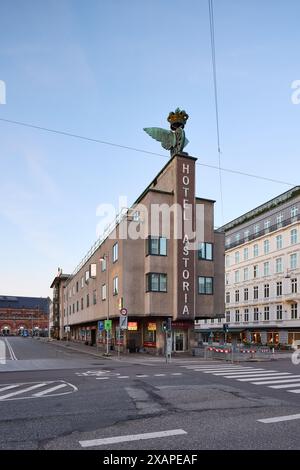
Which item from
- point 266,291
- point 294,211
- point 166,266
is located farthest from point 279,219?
point 166,266

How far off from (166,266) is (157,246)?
6.43 feet

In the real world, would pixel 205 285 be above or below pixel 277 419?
above

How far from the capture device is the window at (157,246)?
38.3 metres

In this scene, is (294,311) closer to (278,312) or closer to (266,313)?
(278,312)

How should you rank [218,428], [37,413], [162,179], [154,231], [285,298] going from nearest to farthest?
[218,428] → [37,413] → [154,231] → [162,179] → [285,298]

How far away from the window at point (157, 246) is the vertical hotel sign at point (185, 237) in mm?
1313

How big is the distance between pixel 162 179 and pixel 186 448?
36.5m

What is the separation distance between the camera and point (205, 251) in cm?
4106

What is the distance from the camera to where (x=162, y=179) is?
43.2m

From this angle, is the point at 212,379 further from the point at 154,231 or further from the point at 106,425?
the point at 154,231

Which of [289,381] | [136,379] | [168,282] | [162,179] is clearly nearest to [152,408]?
[136,379]

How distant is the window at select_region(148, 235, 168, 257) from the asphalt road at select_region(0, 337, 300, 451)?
67.5ft

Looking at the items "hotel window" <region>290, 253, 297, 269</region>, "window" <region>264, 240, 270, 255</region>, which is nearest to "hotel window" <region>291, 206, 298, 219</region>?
"hotel window" <region>290, 253, 297, 269</region>

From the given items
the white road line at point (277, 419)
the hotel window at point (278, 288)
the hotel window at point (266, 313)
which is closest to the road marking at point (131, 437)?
the white road line at point (277, 419)
